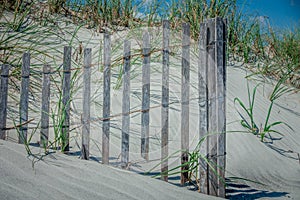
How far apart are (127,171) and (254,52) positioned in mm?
4404

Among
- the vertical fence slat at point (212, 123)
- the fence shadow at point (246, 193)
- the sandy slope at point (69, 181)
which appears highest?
the vertical fence slat at point (212, 123)

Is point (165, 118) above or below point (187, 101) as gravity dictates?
below

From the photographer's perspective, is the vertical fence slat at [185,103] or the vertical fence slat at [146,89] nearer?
the vertical fence slat at [185,103]

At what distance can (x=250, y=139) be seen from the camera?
3887mm

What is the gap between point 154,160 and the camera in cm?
305

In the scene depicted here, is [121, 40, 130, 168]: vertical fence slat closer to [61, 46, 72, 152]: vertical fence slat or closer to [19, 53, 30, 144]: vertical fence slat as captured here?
[61, 46, 72, 152]: vertical fence slat

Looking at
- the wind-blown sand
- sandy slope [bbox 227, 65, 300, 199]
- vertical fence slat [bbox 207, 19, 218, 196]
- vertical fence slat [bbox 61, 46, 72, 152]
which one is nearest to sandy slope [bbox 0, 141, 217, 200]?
the wind-blown sand

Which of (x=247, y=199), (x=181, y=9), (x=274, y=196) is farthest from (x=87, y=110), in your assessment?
(x=181, y=9)

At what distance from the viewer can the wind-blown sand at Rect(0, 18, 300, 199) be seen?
2322mm

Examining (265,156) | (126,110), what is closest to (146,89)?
(126,110)

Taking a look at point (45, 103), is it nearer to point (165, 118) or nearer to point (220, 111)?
point (165, 118)

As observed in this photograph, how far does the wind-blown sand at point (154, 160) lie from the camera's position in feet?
7.62

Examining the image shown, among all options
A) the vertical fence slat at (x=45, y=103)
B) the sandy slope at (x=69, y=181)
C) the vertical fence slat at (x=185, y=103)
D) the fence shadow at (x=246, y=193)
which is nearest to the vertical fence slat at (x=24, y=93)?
the vertical fence slat at (x=45, y=103)

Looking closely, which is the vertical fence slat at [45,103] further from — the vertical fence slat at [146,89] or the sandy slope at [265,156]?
the sandy slope at [265,156]
